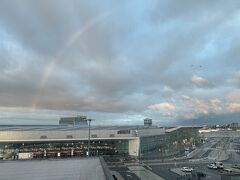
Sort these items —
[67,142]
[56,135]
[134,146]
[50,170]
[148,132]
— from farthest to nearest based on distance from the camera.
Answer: [148,132], [134,146], [67,142], [56,135], [50,170]

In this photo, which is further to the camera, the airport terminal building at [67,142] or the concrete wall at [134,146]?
the concrete wall at [134,146]

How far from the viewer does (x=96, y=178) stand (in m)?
21.8

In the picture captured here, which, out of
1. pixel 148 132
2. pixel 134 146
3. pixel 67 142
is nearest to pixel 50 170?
pixel 67 142

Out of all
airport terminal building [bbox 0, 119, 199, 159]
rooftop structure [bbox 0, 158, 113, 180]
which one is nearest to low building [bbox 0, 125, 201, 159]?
airport terminal building [bbox 0, 119, 199, 159]

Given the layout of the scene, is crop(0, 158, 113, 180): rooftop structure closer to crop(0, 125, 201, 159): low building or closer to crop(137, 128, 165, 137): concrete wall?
crop(0, 125, 201, 159): low building

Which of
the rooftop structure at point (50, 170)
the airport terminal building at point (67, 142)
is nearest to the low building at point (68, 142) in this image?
the airport terminal building at point (67, 142)

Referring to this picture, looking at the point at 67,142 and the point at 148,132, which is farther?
the point at 148,132

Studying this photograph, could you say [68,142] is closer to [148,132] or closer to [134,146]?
[134,146]

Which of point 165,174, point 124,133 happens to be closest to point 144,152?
point 124,133

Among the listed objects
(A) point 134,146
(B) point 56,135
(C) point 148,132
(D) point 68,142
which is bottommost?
(A) point 134,146

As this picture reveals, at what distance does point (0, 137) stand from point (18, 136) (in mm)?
4840

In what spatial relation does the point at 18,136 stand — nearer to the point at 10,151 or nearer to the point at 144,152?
the point at 10,151

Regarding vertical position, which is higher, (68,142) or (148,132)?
(148,132)

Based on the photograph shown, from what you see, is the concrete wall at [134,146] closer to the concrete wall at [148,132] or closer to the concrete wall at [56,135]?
the concrete wall at [56,135]
